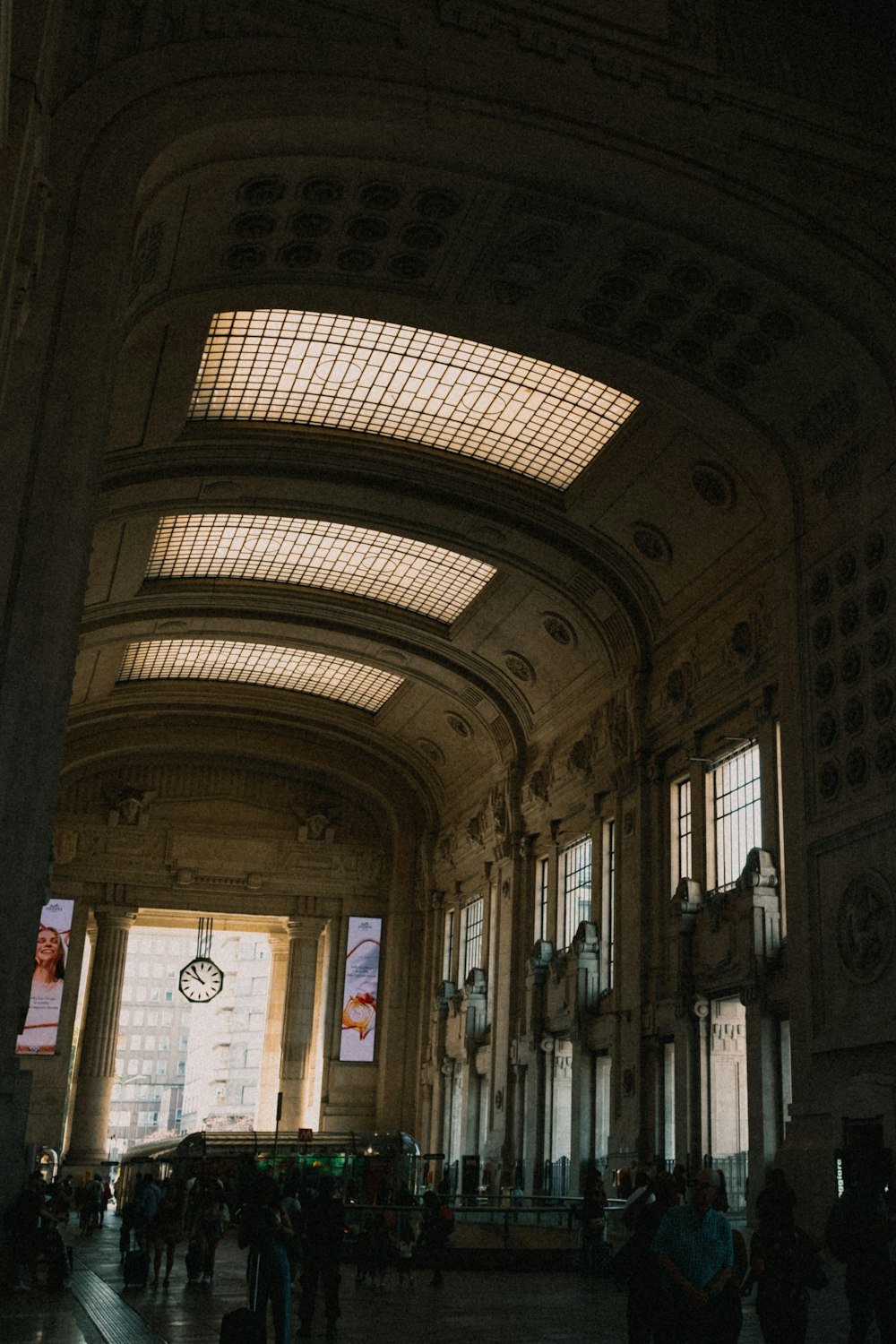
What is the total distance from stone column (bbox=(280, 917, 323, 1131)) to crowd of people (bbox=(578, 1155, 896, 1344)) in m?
27.2

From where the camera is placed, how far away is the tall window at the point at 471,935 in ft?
103

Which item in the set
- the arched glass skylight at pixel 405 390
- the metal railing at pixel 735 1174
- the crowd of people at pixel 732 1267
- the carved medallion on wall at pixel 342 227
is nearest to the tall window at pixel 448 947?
the metal railing at pixel 735 1174

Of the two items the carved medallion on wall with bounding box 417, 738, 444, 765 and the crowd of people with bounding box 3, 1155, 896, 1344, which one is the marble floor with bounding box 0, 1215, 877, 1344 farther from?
the carved medallion on wall with bounding box 417, 738, 444, 765

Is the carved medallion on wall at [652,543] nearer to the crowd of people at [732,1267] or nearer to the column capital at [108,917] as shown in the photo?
the crowd of people at [732,1267]

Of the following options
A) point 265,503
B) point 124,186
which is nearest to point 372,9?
point 124,186

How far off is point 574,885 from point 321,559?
865 cm

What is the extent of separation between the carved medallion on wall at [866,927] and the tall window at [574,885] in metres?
10.9

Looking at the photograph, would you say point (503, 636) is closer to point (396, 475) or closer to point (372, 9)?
point (396, 475)

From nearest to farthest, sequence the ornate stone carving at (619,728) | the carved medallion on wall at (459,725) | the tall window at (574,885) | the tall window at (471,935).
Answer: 1. the ornate stone carving at (619,728)
2. the tall window at (574,885)
3. the carved medallion on wall at (459,725)
4. the tall window at (471,935)

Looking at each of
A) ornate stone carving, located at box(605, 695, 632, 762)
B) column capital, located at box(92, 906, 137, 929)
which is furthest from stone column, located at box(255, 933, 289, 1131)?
ornate stone carving, located at box(605, 695, 632, 762)

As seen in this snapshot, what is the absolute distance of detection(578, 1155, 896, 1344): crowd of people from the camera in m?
5.31

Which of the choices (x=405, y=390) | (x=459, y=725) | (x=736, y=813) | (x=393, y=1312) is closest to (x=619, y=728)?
(x=736, y=813)

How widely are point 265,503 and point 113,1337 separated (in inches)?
614

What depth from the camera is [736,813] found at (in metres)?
20.2
